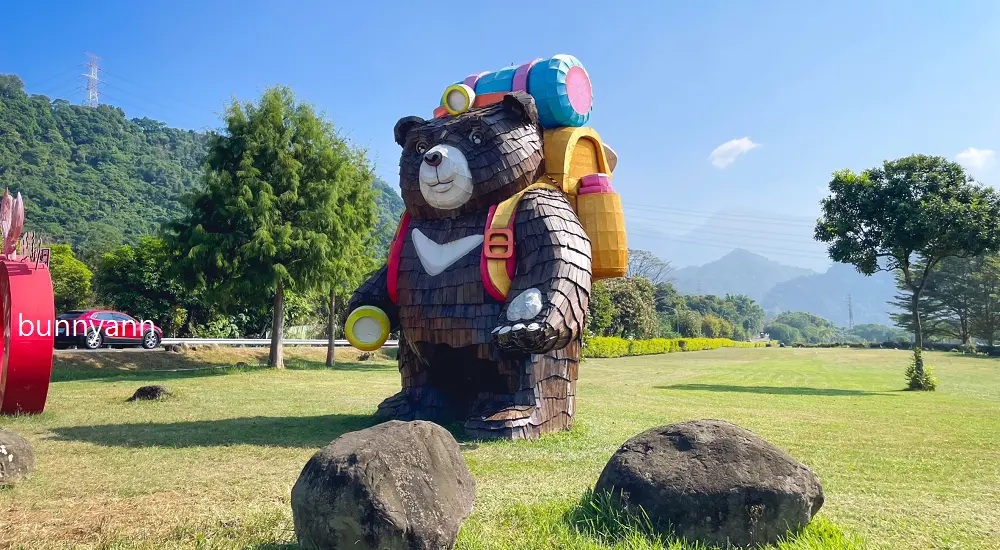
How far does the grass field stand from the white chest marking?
1714mm

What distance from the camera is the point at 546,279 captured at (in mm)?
5734

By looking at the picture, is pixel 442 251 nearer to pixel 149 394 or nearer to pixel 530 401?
pixel 530 401

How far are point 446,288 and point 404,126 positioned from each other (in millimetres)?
1883

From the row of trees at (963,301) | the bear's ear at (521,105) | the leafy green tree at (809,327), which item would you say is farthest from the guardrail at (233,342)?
the leafy green tree at (809,327)

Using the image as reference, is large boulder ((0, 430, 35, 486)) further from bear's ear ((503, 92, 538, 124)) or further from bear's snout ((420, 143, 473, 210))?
bear's ear ((503, 92, 538, 124))

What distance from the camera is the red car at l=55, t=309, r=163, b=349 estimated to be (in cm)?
1681

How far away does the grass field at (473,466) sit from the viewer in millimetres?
3344

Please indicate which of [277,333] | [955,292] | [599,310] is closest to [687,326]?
[955,292]

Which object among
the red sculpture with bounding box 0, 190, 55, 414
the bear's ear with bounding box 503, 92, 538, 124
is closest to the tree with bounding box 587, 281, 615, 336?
the bear's ear with bounding box 503, 92, 538, 124

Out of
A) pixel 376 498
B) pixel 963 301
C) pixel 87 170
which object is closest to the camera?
pixel 376 498

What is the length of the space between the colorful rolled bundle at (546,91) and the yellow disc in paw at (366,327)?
7.25 ft

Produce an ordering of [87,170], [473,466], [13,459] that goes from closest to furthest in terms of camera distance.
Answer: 1. [13,459]
2. [473,466]
3. [87,170]

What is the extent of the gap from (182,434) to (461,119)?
13.3ft

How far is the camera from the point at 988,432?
7.38 metres
